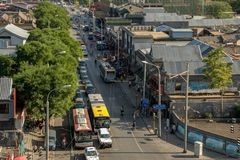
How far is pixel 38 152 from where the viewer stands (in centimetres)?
5591

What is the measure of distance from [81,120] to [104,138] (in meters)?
3.48

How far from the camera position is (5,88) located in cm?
5859

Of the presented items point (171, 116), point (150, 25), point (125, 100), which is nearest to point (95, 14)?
point (150, 25)

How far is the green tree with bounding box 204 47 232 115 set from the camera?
68000 mm

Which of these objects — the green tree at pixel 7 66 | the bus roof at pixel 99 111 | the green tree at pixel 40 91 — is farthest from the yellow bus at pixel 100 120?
the green tree at pixel 7 66

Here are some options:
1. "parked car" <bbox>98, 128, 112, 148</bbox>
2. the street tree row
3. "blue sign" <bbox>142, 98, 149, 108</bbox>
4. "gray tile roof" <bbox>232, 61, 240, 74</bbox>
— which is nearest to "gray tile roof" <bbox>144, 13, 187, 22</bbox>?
the street tree row

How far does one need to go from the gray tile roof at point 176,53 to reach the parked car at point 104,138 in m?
23.7

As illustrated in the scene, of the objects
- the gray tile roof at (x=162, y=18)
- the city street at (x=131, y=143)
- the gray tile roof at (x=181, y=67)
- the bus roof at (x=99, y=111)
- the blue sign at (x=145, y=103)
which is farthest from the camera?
the gray tile roof at (x=162, y=18)

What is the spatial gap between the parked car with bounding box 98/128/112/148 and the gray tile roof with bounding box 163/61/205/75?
1631cm

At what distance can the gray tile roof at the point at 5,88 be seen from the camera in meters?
57.8

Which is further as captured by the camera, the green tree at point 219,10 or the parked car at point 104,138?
the green tree at point 219,10

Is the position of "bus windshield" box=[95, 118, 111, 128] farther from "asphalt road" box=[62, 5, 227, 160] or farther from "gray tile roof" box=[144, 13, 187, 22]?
"gray tile roof" box=[144, 13, 187, 22]

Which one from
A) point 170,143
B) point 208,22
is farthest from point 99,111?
point 208,22

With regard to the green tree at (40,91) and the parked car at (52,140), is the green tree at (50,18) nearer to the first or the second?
the green tree at (40,91)
